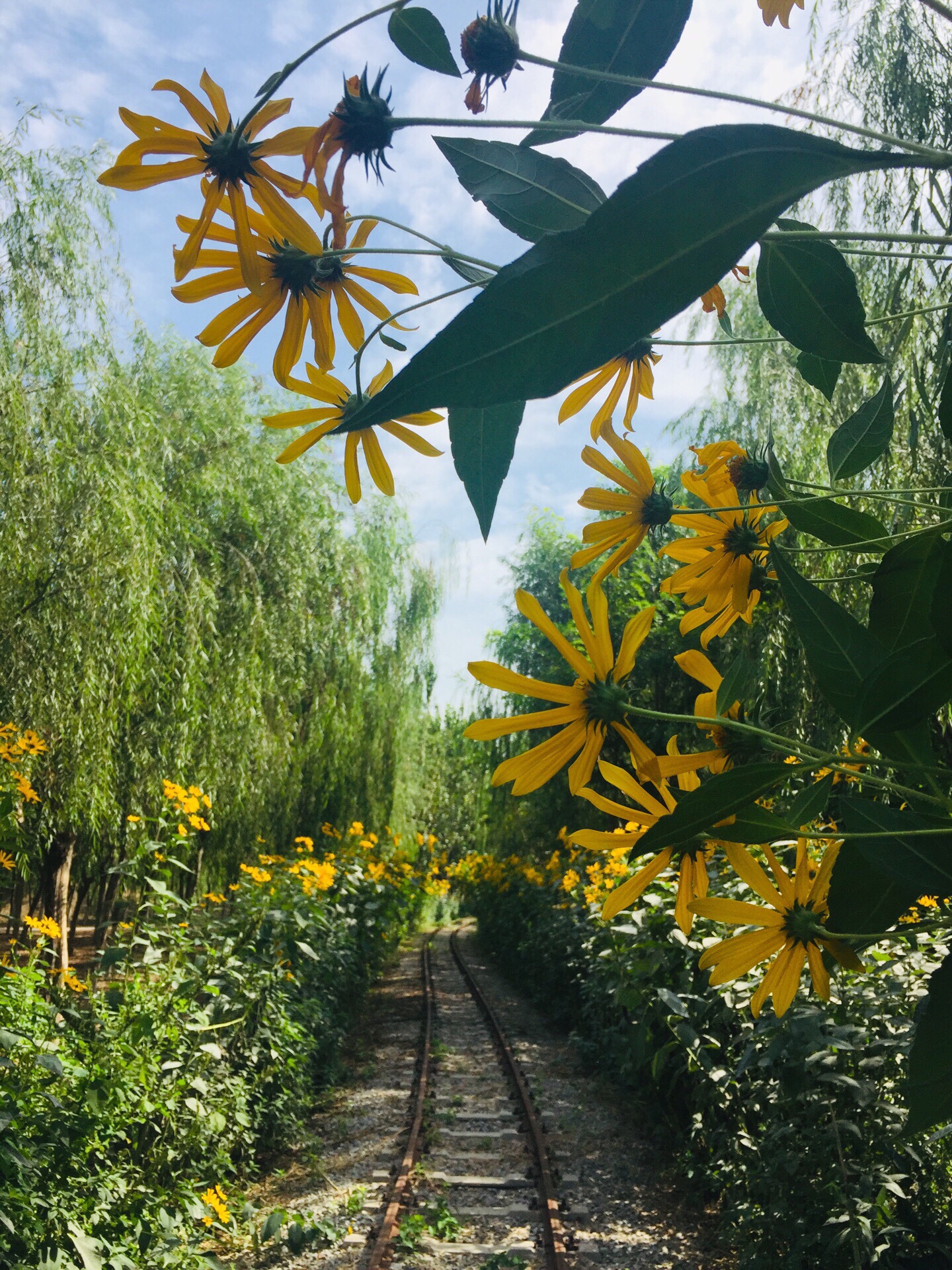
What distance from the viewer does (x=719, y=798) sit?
1.12 feet

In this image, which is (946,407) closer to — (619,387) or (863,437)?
(863,437)

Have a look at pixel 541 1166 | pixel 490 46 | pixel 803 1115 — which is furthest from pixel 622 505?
pixel 541 1166

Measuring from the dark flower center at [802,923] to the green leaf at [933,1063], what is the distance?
10 centimetres

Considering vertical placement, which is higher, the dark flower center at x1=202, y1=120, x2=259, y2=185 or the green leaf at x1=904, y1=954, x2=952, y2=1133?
the dark flower center at x1=202, y1=120, x2=259, y2=185

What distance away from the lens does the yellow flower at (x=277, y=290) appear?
1.34 ft

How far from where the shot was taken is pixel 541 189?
352 mm

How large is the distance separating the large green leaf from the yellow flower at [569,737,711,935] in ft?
0.77

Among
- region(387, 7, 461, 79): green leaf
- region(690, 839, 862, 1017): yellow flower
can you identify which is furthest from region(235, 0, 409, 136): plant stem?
region(690, 839, 862, 1017): yellow flower

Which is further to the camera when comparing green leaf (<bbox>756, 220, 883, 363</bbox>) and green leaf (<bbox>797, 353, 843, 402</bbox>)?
green leaf (<bbox>797, 353, 843, 402</bbox>)

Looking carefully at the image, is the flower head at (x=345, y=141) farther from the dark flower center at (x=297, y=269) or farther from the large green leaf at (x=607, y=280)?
the large green leaf at (x=607, y=280)

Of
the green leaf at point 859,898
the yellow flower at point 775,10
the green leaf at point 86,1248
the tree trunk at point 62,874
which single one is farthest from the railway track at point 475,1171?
the yellow flower at point 775,10

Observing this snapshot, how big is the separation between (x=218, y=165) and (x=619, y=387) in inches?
10.1

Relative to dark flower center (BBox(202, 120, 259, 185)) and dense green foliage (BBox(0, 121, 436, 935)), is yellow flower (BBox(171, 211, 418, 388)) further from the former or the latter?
dense green foliage (BBox(0, 121, 436, 935))

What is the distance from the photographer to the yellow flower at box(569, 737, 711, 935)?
0.45 m
